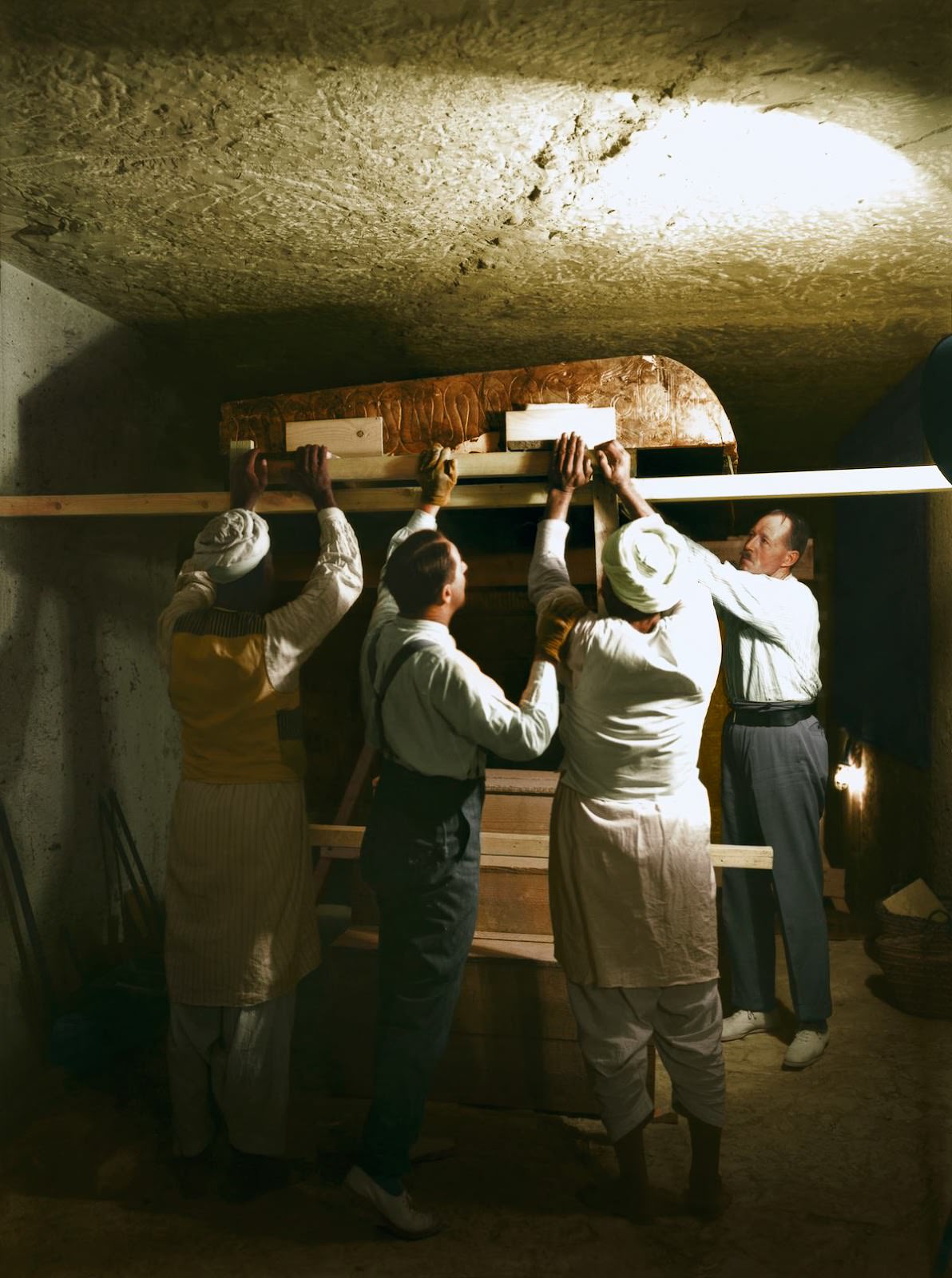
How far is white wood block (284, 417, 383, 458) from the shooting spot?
294 cm

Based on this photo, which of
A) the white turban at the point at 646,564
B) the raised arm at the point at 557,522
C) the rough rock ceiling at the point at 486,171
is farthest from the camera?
the raised arm at the point at 557,522

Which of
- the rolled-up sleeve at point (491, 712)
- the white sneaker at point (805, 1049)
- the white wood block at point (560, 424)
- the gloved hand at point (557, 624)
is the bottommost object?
the white sneaker at point (805, 1049)

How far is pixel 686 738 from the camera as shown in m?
2.70

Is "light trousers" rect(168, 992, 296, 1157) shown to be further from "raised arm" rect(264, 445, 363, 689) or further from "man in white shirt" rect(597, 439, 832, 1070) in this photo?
"man in white shirt" rect(597, 439, 832, 1070)

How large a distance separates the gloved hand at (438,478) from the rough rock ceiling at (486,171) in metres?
0.73

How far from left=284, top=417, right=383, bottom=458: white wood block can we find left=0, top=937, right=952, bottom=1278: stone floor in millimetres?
2241

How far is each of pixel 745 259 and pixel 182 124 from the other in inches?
74.0

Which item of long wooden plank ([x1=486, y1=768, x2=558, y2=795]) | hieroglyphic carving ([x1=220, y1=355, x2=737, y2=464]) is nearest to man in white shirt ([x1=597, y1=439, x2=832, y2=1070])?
hieroglyphic carving ([x1=220, y1=355, x2=737, y2=464])

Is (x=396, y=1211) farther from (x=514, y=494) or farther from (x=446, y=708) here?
(x=514, y=494)

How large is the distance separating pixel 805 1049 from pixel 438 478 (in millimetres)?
2566

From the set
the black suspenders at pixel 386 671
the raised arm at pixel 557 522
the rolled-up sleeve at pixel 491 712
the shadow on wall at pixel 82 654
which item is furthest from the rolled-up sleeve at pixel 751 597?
the shadow on wall at pixel 82 654

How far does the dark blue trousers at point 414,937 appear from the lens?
102 inches

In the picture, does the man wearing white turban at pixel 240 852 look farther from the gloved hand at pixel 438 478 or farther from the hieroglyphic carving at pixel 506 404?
the hieroglyphic carving at pixel 506 404

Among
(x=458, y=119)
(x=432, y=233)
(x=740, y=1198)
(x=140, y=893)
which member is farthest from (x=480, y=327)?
(x=740, y=1198)
